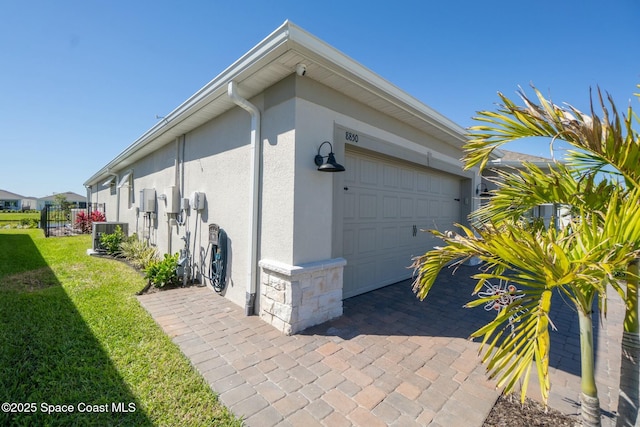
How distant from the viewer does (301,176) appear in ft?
12.3

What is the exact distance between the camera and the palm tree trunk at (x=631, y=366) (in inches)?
65.1

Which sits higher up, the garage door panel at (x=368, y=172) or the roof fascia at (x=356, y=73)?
the roof fascia at (x=356, y=73)

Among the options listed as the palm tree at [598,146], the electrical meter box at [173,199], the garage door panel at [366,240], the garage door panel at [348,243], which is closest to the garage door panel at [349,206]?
the garage door panel at [348,243]

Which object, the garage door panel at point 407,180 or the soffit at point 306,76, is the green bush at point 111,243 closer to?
the soffit at point 306,76

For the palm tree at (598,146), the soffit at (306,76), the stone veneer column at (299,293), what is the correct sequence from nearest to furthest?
the palm tree at (598,146) < the soffit at (306,76) < the stone veneer column at (299,293)

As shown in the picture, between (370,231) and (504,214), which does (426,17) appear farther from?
(504,214)

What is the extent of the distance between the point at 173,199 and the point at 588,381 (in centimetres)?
742

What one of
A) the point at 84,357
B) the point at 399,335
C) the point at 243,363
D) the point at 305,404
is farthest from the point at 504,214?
the point at 84,357

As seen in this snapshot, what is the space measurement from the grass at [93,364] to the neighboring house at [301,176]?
4.56 ft

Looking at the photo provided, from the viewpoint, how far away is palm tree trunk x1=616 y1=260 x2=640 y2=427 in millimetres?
1652

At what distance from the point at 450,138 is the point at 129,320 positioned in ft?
24.4

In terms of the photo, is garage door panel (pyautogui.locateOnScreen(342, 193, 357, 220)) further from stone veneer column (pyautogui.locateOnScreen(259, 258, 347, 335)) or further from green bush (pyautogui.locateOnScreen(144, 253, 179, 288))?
green bush (pyautogui.locateOnScreen(144, 253, 179, 288))

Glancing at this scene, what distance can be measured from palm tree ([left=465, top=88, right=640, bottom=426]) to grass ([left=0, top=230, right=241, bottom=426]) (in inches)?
106

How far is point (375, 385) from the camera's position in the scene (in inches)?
102
